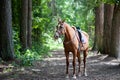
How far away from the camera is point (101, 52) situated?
77.0 feet

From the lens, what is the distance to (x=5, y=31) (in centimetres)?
1511

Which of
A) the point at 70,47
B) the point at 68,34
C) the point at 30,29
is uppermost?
the point at 68,34

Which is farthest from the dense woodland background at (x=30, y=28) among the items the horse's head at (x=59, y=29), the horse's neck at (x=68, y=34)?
the horse's head at (x=59, y=29)

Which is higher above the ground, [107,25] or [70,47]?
[70,47]

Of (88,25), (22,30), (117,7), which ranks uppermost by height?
(117,7)

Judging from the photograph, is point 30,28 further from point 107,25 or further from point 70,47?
point 70,47

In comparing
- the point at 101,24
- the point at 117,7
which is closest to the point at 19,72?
the point at 117,7

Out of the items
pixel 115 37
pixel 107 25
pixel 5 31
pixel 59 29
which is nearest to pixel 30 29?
pixel 107 25

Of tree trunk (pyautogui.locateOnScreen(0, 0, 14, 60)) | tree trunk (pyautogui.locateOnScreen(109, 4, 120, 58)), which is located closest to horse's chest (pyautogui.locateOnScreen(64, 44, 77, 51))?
tree trunk (pyautogui.locateOnScreen(0, 0, 14, 60))

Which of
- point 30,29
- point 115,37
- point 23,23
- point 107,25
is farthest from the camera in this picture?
point 30,29

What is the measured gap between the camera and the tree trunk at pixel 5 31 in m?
15.0

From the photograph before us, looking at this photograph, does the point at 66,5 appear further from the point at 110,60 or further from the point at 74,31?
the point at 74,31

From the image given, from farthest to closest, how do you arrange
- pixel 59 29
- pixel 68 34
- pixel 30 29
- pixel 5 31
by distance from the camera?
pixel 30 29, pixel 5 31, pixel 68 34, pixel 59 29

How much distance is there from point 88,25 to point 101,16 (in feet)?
52.0
